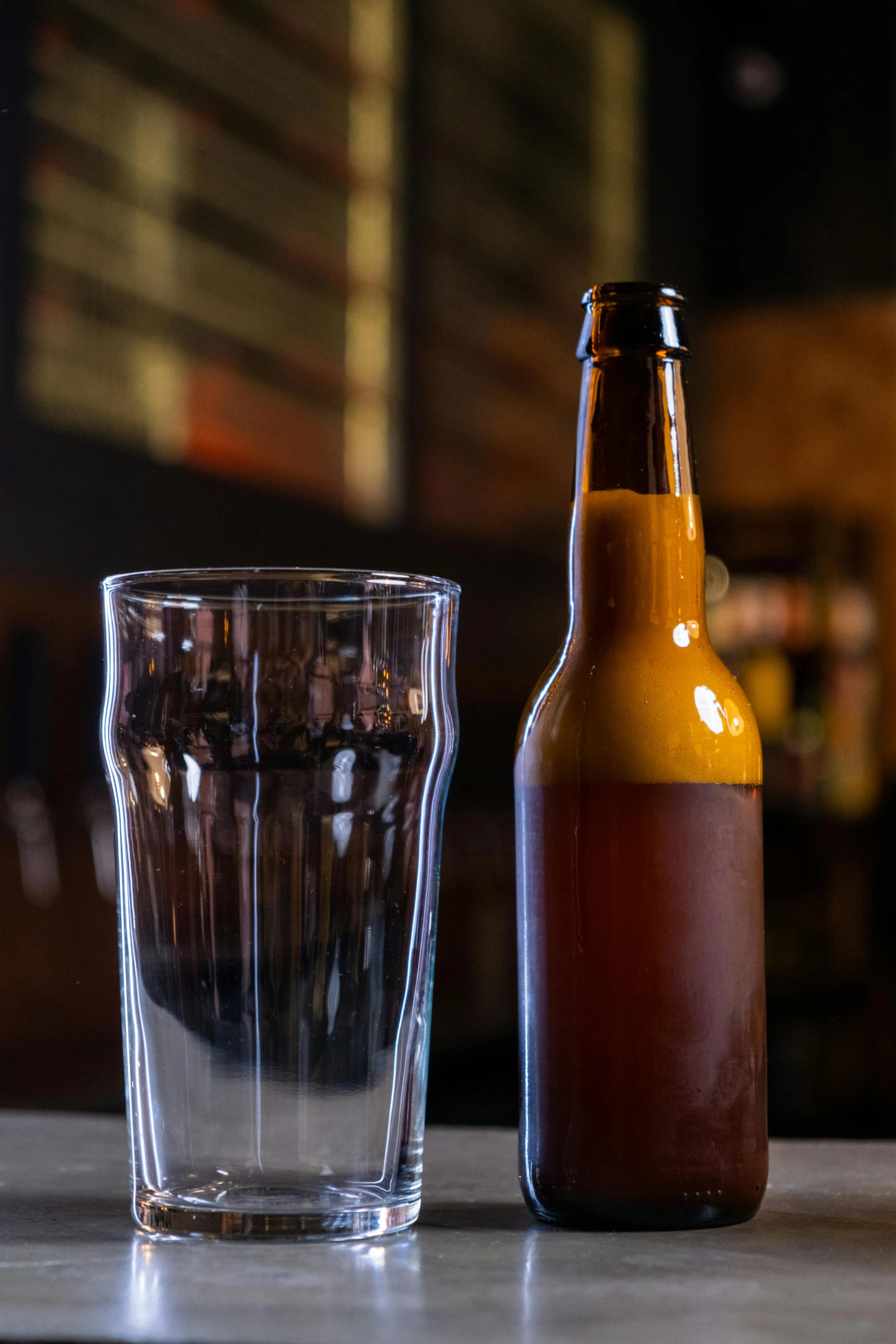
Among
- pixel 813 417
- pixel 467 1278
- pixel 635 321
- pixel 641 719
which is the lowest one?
pixel 467 1278

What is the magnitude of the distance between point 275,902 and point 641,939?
10cm

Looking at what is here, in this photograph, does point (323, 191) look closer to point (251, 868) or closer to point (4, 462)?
point (4, 462)

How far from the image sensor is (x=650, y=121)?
464cm

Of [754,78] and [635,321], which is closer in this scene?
[635,321]

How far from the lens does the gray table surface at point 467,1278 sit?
367 millimetres

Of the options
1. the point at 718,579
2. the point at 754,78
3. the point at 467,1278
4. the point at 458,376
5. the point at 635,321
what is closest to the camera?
the point at 467,1278

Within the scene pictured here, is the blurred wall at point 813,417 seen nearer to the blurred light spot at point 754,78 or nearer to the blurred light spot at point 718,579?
the blurred light spot at point 718,579

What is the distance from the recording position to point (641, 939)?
469 millimetres

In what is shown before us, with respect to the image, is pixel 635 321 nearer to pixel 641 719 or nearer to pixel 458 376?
pixel 641 719

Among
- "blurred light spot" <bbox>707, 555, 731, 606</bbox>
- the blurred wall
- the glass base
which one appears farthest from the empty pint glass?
the blurred wall

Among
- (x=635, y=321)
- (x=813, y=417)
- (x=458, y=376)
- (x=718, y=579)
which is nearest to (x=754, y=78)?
(x=813, y=417)

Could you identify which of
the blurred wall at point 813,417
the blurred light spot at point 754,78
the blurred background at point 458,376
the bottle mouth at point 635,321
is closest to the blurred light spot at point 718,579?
the blurred background at point 458,376

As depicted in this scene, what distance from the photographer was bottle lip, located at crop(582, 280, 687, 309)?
1.68 feet

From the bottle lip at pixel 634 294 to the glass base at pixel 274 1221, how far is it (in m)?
0.27
